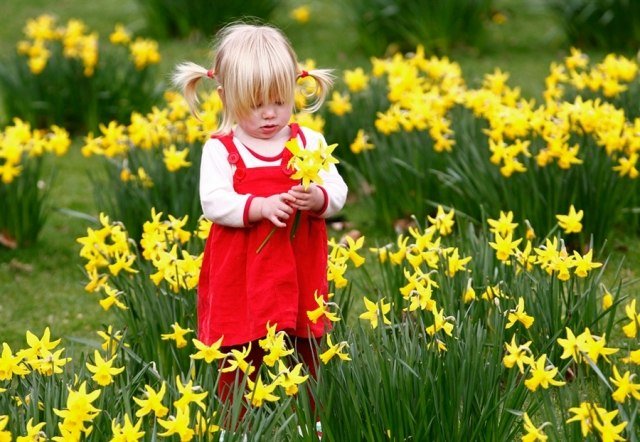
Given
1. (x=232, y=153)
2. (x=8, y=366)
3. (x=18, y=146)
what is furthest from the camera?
(x=18, y=146)

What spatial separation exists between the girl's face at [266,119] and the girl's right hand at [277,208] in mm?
231

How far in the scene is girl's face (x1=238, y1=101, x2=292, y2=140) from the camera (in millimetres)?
3457

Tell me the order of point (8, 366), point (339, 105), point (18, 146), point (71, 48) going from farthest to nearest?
point (71, 48)
point (339, 105)
point (18, 146)
point (8, 366)

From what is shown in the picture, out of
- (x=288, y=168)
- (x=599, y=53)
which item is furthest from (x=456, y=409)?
(x=599, y=53)

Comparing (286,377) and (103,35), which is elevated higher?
(103,35)

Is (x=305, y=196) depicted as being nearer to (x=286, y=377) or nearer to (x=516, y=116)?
(x=286, y=377)

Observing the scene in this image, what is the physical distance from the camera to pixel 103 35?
1059 centimetres

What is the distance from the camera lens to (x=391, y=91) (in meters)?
6.17

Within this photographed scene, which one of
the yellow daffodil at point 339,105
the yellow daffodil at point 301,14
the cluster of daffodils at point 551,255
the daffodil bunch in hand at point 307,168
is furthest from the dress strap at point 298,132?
the yellow daffodil at point 301,14

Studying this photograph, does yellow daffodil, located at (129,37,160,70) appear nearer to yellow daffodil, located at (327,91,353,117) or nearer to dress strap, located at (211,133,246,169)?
yellow daffodil, located at (327,91,353,117)

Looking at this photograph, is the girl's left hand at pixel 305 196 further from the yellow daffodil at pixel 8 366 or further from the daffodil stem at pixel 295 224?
the yellow daffodil at pixel 8 366

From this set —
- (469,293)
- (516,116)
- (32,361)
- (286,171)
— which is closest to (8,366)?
(32,361)

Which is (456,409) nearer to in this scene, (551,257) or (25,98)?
(551,257)

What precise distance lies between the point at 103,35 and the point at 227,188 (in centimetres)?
748
